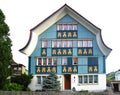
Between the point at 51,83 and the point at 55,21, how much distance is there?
9175mm

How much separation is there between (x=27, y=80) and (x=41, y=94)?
48.2 feet

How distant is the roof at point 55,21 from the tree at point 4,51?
38.4 feet

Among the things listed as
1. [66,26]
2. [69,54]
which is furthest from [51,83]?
[66,26]

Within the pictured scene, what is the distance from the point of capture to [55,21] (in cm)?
4472

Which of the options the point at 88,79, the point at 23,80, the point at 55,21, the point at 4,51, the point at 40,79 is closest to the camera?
the point at 4,51

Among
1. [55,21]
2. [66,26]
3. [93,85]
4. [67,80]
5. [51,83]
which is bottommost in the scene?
[93,85]

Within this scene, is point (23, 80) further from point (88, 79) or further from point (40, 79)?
point (88, 79)

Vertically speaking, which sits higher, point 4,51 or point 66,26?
point 66,26

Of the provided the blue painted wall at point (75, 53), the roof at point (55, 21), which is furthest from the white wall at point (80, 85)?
the roof at point (55, 21)

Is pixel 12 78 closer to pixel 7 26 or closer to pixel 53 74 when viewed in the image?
pixel 53 74

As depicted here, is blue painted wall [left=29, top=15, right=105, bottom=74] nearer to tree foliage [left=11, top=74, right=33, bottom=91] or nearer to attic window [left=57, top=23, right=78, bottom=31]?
attic window [left=57, top=23, right=78, bottom=31]

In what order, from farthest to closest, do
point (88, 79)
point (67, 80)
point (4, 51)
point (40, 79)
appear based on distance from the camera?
point (67, 80) → point (40, 79) → point (88, 79) → point (4, 51)

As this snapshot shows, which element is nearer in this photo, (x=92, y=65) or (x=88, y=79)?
(x=88, y=79)

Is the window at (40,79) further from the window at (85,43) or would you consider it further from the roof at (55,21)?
the window at (85,43)
